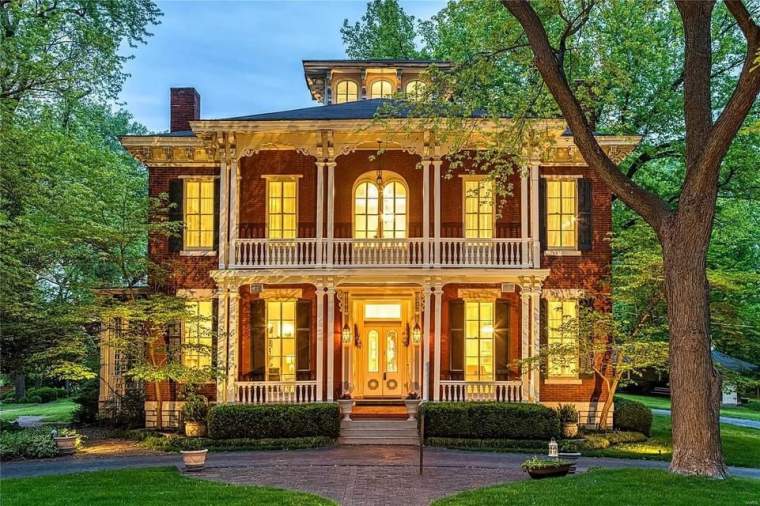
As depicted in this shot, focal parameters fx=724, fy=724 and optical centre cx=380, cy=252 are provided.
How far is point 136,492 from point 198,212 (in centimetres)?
957

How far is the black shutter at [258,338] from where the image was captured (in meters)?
18.6

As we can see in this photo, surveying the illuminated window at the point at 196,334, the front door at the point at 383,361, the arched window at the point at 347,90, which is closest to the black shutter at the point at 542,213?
the front door at the point at 383,361

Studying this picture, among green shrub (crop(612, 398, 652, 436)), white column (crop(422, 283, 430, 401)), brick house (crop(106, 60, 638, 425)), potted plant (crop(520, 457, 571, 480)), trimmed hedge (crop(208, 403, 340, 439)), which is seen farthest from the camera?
green shrub (crop(612, 398, 652, 436))

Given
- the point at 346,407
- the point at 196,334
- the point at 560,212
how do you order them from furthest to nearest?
the point at 560,212 < the point at 196,334 < the point at 346,407

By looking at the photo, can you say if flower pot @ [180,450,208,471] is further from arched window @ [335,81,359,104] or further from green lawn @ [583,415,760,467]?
arched window @ [335,81,359,104]

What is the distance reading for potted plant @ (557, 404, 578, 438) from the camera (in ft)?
55.3

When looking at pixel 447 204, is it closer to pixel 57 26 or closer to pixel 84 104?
pixel 57 26

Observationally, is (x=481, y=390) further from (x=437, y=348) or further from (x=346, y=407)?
(x=346, y=407)

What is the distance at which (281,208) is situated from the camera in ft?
62.4

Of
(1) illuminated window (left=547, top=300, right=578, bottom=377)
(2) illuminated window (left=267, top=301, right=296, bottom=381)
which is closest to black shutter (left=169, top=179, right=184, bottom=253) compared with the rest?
(2) illuminated window (left=267, top=301, right=296, bottom=381)

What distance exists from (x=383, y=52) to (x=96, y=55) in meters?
13.8

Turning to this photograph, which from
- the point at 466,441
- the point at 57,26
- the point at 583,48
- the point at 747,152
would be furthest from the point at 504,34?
the point at 57,26

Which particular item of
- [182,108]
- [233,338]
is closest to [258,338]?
[233,338]

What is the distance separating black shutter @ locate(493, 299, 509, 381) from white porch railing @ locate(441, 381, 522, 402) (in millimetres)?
691
